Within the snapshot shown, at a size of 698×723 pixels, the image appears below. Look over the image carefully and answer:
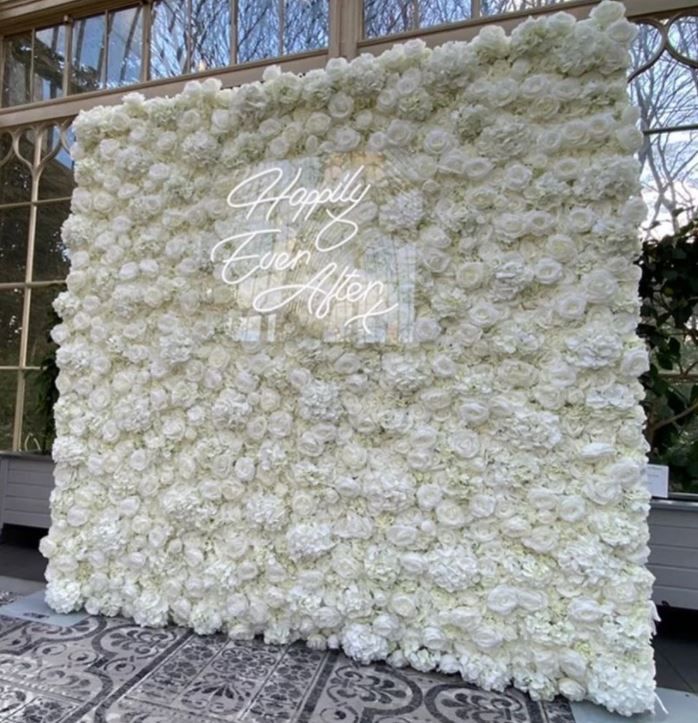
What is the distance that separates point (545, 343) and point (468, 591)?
92 centimetres

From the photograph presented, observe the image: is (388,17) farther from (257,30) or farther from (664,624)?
(664,624)

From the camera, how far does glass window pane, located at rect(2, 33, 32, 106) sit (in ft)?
11.5

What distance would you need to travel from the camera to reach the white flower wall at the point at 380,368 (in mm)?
1617

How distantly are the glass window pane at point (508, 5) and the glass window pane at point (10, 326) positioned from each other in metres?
3.65

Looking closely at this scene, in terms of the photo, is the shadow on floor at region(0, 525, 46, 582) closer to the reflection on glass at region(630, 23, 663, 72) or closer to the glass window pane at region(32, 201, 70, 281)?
the glass window pane at region(32, 201, 70, 281)

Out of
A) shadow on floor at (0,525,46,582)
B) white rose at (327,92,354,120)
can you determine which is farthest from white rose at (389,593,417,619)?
shadow on floor at (0,525,46,582)

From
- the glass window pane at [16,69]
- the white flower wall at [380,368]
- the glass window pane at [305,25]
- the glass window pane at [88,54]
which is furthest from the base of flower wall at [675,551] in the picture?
the glass window pane at [16,69]

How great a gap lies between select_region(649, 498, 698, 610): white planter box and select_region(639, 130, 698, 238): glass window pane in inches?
55.8

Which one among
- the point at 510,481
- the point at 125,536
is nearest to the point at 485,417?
the point at 510,481

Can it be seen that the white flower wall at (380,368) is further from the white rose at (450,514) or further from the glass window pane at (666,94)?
the glass window pane at (666,94)

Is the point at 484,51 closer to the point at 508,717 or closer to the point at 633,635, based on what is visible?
the point at 633,635

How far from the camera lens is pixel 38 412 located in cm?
346

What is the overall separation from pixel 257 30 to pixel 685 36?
2354mm

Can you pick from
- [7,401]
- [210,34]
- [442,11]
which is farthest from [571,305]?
[7,401]
